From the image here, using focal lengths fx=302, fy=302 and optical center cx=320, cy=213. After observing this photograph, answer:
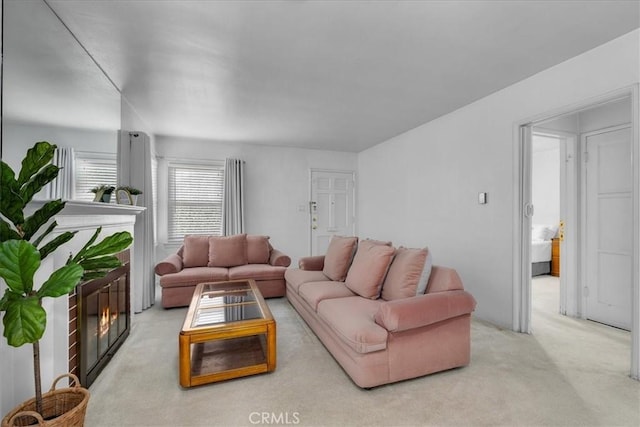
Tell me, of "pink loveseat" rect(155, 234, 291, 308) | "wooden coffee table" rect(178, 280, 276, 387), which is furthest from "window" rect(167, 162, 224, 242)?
"wooden coffee table" rect(178, 280, 276, 387)

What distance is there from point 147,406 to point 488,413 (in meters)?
2.04

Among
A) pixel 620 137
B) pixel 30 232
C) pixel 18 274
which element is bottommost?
pixel 18 274

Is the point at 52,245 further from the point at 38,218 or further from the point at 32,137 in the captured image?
the point at 32,137

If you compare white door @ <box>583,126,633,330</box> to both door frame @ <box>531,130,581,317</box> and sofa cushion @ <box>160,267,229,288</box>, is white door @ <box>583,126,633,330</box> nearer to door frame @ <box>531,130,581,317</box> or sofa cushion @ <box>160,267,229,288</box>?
door frame @ <box>531,130,581,317</box>

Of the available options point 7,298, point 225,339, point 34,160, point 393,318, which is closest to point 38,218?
point 34,160

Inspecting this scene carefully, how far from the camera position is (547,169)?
657 cm

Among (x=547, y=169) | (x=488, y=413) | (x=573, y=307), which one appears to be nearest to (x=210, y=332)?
(x=488, y=413)

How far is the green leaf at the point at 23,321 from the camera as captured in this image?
41.3 inches

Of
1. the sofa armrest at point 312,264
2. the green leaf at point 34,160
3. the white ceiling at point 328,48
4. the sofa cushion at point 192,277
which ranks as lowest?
the sofa cushion at point 192,277

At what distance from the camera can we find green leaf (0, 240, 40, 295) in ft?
3.55

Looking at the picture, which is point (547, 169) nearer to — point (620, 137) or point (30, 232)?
point (620, 137)

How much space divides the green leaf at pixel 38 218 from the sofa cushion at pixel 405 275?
2.18m

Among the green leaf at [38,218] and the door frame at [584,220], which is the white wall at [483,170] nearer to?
the door frame at [584,220]

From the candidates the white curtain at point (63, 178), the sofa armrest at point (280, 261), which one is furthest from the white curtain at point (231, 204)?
the white curtain at point (63, 178)
